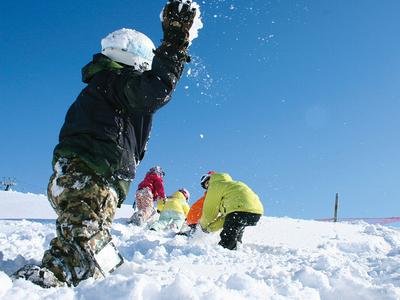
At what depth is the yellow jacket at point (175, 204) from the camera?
9414mm

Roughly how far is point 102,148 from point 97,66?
65 centimetres

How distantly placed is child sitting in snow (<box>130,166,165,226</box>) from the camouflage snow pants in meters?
6.61

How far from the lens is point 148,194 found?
33.1 feet

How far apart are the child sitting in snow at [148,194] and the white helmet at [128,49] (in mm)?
6372

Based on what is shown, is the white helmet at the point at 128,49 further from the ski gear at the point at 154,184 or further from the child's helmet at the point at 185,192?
the child's helmet at the point at 185,192

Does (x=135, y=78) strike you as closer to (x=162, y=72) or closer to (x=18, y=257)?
(x=162, y=72)

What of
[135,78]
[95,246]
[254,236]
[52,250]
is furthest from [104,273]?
[254,236]

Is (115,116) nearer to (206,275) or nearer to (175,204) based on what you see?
(206,275)

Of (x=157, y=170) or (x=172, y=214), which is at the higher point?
(x=157, y=170)

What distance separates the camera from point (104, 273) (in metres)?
2.59

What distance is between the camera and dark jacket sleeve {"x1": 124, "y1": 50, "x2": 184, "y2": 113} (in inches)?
105

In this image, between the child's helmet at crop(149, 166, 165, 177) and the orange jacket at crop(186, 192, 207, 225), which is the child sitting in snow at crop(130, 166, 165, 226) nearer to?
the child's helmet at crop(149, 166, 165, 177)

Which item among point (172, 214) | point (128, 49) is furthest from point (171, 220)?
point (128, 49)

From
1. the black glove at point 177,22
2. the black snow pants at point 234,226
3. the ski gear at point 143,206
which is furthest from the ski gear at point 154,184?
the black glove at point 177,22
